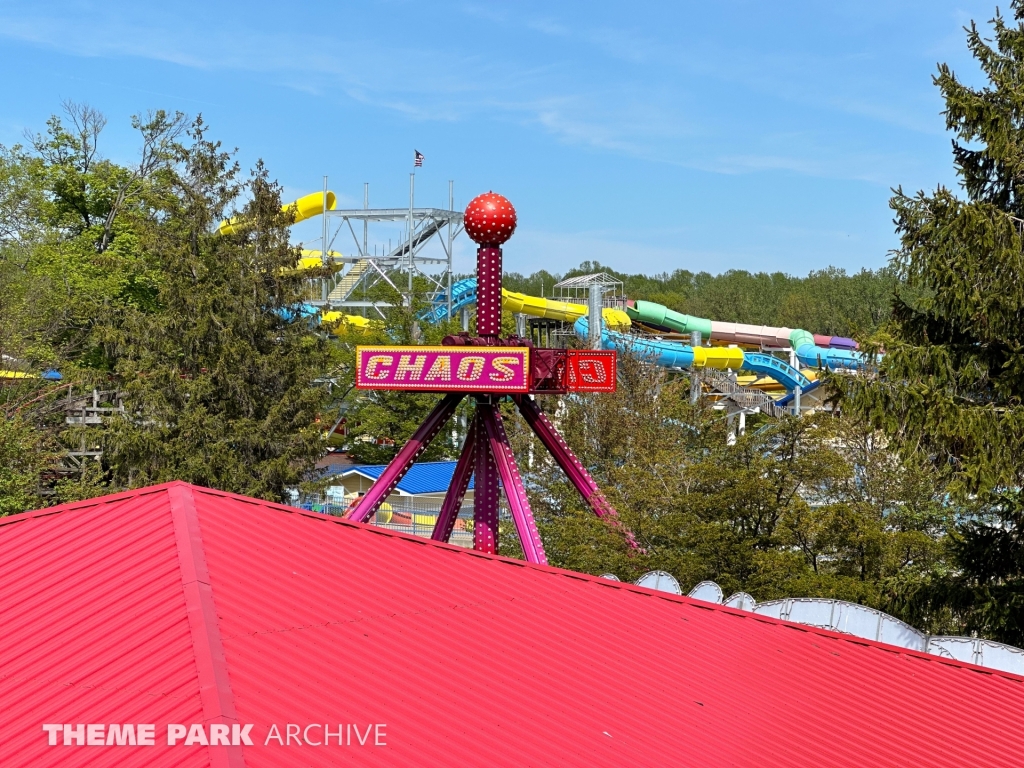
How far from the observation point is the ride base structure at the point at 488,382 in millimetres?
20062

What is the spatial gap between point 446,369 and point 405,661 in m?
12.7

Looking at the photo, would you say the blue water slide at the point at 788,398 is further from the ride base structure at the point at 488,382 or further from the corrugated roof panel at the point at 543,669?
the corrugated roof panel at the point at 543,669

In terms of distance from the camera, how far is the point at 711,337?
6769 centimetres

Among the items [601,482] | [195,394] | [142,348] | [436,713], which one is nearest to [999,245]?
[436,713]

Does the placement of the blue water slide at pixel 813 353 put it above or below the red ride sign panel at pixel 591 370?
above

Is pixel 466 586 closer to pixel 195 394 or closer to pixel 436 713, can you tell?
pixel 436 713

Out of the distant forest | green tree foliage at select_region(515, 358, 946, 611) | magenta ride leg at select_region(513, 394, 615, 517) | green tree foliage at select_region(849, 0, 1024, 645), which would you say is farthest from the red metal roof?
the distant forest

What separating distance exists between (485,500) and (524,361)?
9.92ft

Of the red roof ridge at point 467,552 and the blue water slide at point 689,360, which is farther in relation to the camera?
the blue water slide at point 689,360

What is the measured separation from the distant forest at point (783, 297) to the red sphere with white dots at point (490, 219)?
64.9 m

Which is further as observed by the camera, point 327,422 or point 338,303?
point 338,303

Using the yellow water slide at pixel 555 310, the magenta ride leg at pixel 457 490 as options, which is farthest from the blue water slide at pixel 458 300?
the magenta ride leg at pixel 457 490

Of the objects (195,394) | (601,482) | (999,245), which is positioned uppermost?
(999,245)

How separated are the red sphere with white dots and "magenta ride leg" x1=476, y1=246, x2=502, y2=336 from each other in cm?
26
